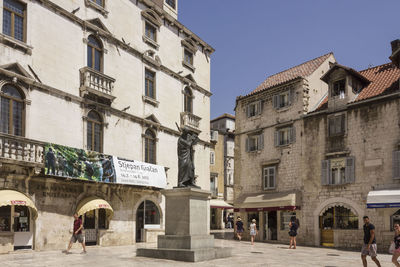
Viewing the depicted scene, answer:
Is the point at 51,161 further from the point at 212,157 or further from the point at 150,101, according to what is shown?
the point at 212,157

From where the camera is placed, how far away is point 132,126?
85.7 feet

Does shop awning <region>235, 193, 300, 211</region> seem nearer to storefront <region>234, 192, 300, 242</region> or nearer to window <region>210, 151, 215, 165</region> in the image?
storefront <region>234, 192, 300, 242</region>

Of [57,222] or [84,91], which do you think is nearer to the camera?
[57,222]

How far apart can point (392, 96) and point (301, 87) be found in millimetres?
6678

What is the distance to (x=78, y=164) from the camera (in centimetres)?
2116

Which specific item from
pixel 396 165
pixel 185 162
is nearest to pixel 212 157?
pixel 396 165

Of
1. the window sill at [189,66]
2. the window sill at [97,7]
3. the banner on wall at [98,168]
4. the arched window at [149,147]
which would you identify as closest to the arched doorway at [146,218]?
the banner on wall at [98,168]

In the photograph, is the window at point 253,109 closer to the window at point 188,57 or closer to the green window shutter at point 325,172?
the window at point 188,57

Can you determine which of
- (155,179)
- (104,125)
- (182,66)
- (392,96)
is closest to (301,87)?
(392,96)

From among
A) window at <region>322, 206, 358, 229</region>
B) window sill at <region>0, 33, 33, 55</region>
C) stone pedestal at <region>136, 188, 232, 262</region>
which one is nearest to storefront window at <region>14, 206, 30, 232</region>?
stone pedestal at <region>136, 188, 232, 262</region>

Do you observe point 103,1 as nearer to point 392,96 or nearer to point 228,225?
point 392,96

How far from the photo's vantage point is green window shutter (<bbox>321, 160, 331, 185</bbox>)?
27328 mm

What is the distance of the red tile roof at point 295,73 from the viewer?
31.6 metres

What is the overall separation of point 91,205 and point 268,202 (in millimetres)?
13357
